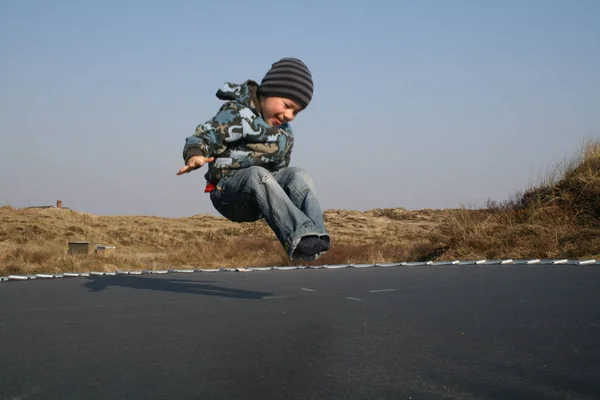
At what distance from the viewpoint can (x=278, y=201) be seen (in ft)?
9.92

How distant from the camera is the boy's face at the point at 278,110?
3.13 meters

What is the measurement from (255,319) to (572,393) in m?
1.60

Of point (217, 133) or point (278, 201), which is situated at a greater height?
point (217, 133)

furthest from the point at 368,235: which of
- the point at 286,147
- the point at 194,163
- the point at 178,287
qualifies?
the point at 194,163

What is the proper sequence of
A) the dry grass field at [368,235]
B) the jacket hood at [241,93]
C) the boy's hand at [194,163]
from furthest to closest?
1. the dry grass field at [368,235]
2. the jacket hood at [241,93]
3. the boy's hand at [194,163]

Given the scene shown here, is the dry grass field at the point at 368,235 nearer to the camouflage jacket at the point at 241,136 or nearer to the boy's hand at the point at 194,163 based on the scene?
the camouflage jacket at the point at 241,136

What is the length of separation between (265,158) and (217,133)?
0.31 metres

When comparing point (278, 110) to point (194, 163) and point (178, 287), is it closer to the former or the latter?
point (194, 163)

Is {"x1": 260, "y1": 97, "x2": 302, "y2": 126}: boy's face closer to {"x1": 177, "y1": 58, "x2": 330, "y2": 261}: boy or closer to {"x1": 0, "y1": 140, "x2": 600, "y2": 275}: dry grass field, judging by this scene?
{"x1": 177, "y1": 58, "x2": 330, "y2": 261}: boy

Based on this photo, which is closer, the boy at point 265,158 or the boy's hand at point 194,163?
Answer: the boy's hand at point 194,163

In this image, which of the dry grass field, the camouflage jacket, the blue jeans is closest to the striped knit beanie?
the camouflage jacket

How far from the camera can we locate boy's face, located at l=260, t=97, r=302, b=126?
313cm

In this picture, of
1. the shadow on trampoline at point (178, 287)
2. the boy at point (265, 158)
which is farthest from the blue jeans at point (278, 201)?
the shadow on trampoline at point (178, 287)

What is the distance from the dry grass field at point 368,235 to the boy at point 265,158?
4.04 meters
